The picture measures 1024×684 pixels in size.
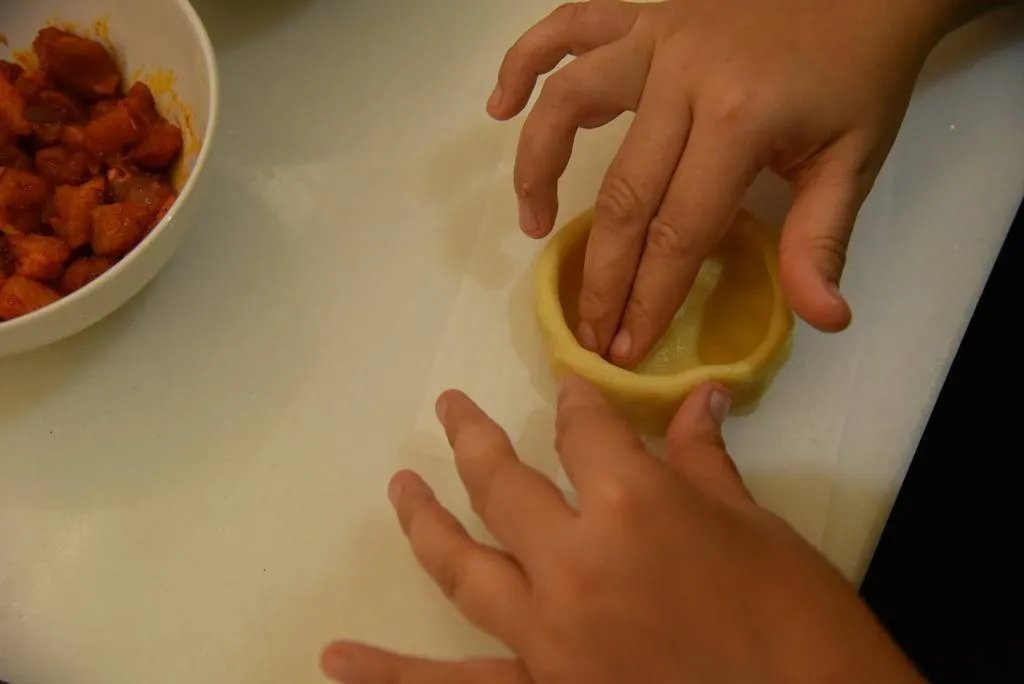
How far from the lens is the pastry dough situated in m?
0.53

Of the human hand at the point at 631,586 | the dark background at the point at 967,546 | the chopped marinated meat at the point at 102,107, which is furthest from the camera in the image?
the dark background at the point at 967,546

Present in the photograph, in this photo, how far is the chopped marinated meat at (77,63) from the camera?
63 cm

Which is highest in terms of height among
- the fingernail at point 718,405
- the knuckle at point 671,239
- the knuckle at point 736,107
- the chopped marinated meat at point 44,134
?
the knuckle at point 736,107

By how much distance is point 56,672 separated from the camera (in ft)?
1.71

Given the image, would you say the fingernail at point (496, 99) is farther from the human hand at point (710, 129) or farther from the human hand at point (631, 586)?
the human hand at point (631, 586)

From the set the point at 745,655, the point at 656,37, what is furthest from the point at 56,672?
the point at 656,37

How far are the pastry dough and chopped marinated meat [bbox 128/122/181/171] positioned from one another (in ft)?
0.78

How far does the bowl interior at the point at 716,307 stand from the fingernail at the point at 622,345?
0.03m

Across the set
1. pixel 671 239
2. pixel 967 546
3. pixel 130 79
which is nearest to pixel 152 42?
pixel 130 79

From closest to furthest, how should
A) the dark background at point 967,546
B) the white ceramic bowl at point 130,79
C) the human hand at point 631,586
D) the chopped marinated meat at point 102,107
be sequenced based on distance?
the human hand at point 631,586 → the white ceramic bowl at point 130,79 → the chopped marinated meat at point 102,107 → the dark background at point 967,546

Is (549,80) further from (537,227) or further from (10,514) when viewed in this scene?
(10,514)

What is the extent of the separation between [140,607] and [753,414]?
0.36 meters

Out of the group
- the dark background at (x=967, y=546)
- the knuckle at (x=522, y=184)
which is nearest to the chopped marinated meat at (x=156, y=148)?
the knuckle at (x=522, y=184)

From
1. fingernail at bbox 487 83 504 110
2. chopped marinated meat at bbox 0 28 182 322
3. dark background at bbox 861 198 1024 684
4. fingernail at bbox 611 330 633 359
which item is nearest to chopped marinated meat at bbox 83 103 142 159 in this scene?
chopped marinated meat at bbox 0 28 182 322
